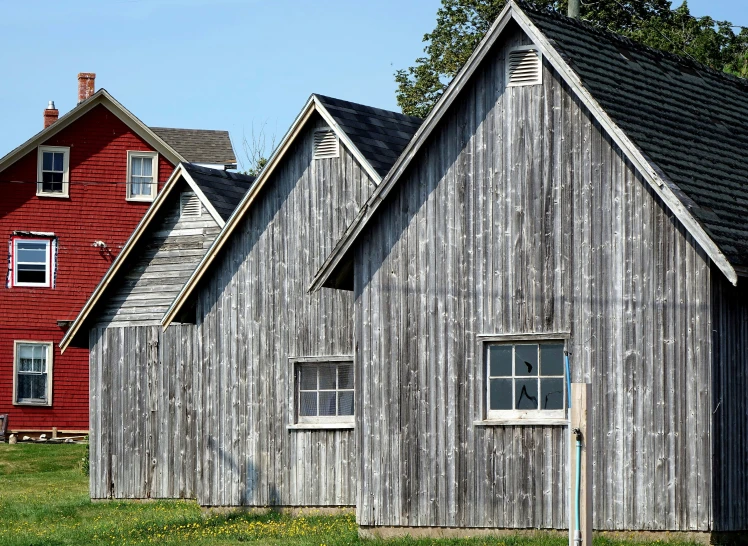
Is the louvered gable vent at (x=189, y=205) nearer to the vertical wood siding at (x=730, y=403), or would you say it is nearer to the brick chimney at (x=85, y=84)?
the vertical wood siding at (x=730, y=403)

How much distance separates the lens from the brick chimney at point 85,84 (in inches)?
1812

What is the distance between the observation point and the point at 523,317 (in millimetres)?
17562

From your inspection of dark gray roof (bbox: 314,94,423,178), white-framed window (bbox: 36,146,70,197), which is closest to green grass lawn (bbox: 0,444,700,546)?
dark gray roof (bbox: 314,94,423,178)

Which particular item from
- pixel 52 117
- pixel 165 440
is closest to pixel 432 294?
pixel 165 440

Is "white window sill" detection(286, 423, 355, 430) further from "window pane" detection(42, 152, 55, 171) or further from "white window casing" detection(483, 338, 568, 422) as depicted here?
"window pane" detection(42, 152, 55, 171)

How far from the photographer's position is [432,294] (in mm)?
18344

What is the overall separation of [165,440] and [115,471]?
1.70 meters

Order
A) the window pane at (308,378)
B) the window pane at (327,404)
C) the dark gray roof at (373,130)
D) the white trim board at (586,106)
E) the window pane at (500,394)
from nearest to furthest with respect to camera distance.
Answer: the white trim board at (586,106) → the window pane at (500,394) → the window pane at (327,404) → the dark gray roof at (373,130) → the window pane at (308,378)

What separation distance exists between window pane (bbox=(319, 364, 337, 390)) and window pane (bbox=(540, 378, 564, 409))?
5.46m

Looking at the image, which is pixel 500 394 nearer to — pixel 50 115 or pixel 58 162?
pixel 58 162

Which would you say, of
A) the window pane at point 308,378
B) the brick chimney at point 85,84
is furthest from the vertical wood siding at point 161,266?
the brick chimney at point 85,84

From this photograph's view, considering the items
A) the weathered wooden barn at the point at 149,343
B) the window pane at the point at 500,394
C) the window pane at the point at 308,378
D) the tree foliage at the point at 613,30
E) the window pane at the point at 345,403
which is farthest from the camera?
the tree foliage at the point at 613,30

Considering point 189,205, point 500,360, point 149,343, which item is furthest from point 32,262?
point 500,360

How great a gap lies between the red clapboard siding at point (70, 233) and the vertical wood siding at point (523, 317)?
2479cm
